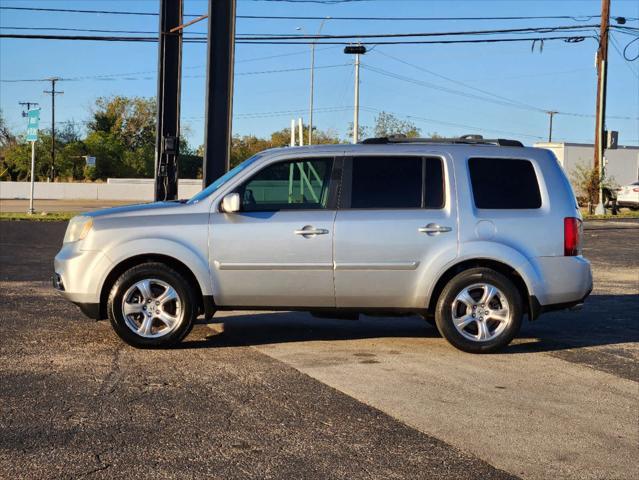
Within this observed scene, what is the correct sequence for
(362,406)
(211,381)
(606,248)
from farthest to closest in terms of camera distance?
(606,248) < (211,381) < (362,406)

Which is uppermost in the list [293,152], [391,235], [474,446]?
[293,152]

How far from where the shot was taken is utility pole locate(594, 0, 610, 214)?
33844 mm

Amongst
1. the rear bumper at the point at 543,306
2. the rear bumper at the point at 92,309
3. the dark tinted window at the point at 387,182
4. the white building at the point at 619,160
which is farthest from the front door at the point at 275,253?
the white building at the point at 619,160

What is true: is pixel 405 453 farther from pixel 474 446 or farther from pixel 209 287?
pixel 209 287

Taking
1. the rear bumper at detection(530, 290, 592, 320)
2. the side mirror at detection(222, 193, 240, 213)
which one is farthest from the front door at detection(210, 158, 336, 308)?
the rear bumper at detection(530, 290, 592, 320)

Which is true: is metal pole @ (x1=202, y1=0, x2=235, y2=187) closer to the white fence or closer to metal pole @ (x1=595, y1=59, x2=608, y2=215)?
metal pole @ (x1=595, y1=59, x2=608, y2=215)

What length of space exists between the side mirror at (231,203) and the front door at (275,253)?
0.43 ft

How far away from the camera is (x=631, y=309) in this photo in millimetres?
10523

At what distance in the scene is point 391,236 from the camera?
24.5 ft

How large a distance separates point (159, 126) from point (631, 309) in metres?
10.3

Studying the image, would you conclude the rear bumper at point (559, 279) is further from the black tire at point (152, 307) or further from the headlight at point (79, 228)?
the headlight at point (79, 228)

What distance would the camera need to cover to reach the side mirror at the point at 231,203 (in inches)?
292

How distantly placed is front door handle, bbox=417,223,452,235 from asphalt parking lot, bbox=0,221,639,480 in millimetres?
1115

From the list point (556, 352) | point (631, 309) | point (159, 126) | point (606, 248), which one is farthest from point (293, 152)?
point (606, 248)
